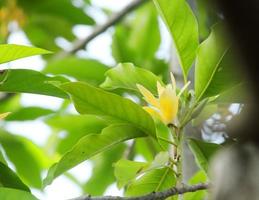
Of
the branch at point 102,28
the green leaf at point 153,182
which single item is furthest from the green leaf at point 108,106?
the branch at point 102,28

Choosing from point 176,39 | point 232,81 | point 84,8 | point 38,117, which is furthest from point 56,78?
point 84,8

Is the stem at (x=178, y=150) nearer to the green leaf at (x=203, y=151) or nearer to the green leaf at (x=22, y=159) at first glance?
the green leaf at (x=203, y=151)

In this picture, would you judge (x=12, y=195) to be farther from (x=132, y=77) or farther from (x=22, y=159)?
(x=22, y=159)

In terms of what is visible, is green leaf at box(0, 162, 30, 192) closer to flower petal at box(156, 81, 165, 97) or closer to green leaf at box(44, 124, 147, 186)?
green leaf at box(44, 124, 147, 186)

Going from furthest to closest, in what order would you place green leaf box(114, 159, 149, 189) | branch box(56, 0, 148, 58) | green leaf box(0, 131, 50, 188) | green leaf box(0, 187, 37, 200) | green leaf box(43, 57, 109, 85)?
branch box(56, 0, 148, 58) < green leaf box(0, 131, 50, 188) < green leaf box(43, 57, 109, 85) < green leaf box(114, 159, 149, 189) < green leaf box(0, 187, 37, 200)

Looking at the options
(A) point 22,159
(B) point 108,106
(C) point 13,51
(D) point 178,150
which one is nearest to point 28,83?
(C) point 13,51

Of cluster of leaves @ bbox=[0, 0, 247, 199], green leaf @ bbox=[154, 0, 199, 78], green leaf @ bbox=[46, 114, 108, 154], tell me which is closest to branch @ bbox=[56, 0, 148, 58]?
green leaf @ bbox=[46, 114, 108, 154]

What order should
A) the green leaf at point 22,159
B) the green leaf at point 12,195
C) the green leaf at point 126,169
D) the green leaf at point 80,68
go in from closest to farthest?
the green leaf at point 12,195 → the green leaf at point 126,169 → the green leaf at point 80,68 → the green leaf at point 22,159
